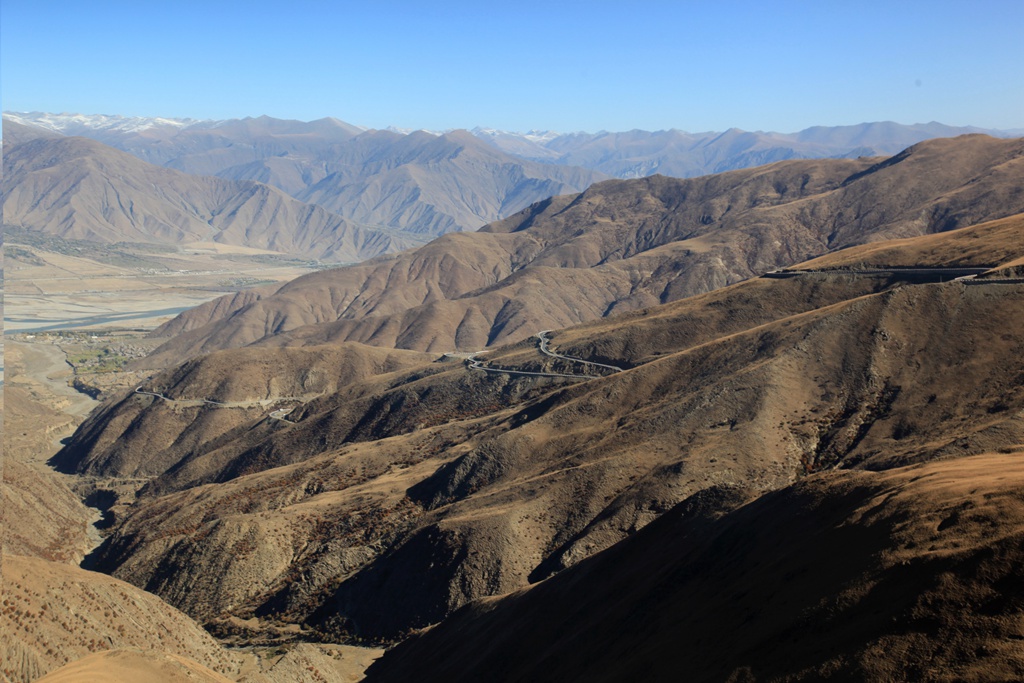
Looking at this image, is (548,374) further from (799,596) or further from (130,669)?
(799,596)

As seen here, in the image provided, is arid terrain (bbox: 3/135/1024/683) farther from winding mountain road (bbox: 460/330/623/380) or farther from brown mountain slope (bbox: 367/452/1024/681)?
winding mountain road (bbox: 460/330/623/380)

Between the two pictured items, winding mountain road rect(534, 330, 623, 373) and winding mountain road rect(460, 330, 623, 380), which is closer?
winding mountain road rect(534, 330, 623, 373)

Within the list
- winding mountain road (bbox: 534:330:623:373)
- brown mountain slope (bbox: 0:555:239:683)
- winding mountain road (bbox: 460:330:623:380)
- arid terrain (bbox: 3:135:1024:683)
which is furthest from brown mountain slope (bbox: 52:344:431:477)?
brown mountain slope (bbox: 0:555:239:683)

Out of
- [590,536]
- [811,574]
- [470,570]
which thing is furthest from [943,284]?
[811,574]

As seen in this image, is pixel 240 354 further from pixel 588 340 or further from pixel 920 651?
pixel 920 651

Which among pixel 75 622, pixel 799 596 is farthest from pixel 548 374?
pixel 799 596

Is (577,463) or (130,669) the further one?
(577,463)

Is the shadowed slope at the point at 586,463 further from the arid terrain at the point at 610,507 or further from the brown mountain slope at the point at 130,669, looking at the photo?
the brown mountain slope at the point at 130,669
